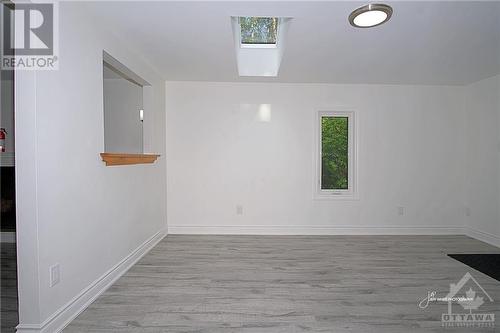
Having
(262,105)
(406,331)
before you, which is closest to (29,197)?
(406,331)

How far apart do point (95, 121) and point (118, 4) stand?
95 cm

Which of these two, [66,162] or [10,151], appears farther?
[10,151]

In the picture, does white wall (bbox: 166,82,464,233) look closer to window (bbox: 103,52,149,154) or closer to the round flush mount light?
window (bbox: 103,52,149,154)

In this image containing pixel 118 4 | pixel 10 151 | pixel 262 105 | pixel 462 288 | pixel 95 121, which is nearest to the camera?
pixel 118 4

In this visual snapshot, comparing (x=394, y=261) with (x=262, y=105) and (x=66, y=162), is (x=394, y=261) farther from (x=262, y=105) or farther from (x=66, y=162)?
(x=66, y=162)

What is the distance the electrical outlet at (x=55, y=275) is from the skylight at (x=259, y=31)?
2.91 meters

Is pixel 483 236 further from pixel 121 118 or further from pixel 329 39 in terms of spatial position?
pixel 121 118

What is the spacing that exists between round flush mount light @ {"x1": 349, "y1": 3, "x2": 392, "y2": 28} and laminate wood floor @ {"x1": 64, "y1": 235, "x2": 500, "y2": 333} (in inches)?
91.1

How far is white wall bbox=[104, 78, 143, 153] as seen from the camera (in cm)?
434

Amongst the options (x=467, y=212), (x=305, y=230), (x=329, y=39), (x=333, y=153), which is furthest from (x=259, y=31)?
(x=467, y=212)

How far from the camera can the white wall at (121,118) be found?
4.34 metres

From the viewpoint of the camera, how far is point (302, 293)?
239 centimetres

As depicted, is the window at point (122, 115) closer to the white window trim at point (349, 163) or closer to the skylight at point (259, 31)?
the skylight at point (259, 31)

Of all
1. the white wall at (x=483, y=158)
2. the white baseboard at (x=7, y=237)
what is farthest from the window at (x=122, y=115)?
the white wall at (x=483, y=158)
